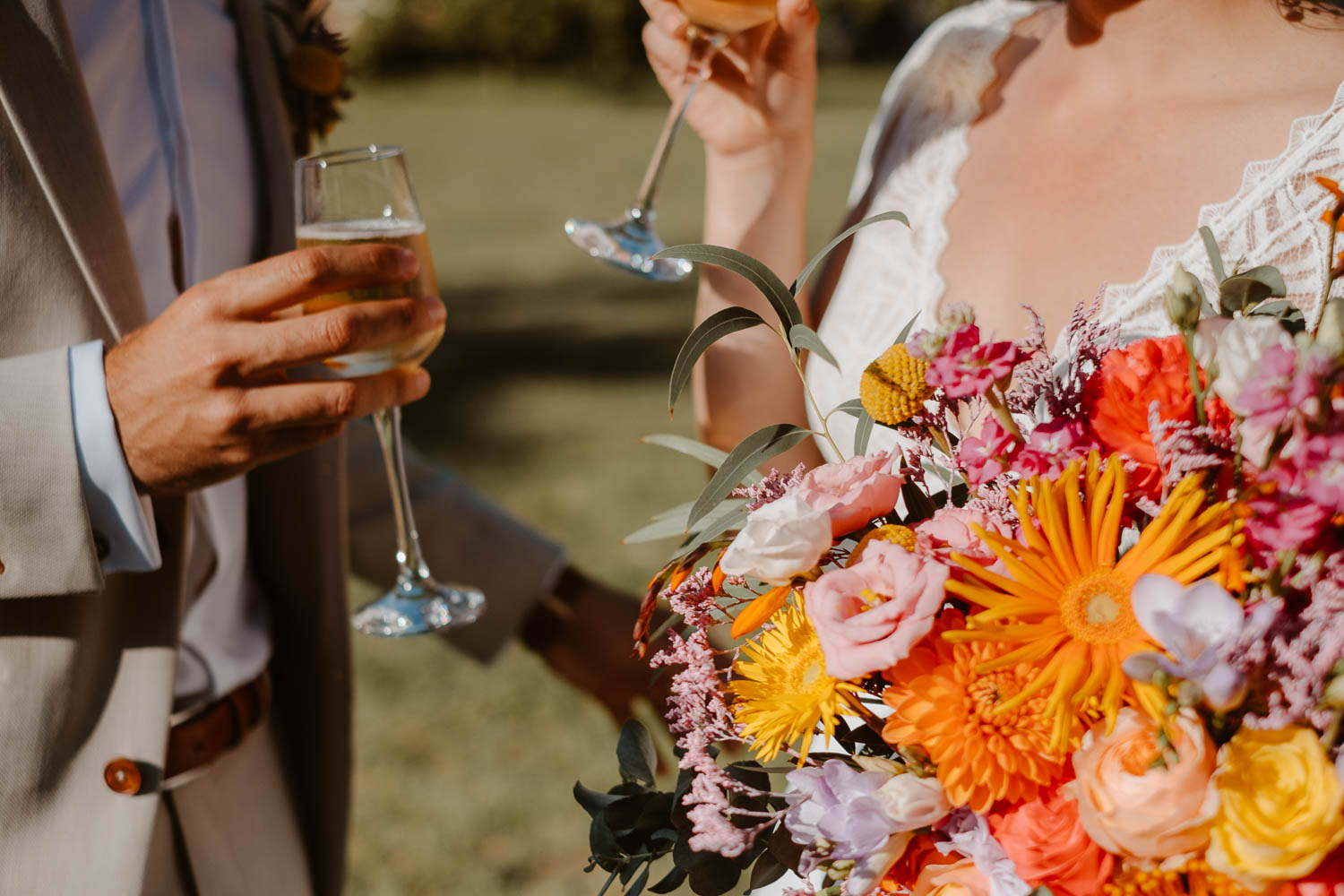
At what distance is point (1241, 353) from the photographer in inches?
25.1

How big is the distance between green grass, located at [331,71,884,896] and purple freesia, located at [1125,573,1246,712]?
2766mm

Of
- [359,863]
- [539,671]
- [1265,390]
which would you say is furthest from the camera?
[539,671]

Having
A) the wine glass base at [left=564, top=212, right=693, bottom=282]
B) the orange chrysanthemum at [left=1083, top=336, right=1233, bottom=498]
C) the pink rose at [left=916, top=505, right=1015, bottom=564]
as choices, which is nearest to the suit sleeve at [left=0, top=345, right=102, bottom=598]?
the wine glass base at [left=564, top=212, right=693, bottom=282]

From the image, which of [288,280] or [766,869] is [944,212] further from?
[766,869]

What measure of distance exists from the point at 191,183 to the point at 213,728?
32.6 inches

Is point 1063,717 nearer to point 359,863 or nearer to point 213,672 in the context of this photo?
point 213,672

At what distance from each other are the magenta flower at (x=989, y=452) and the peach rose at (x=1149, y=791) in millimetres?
180

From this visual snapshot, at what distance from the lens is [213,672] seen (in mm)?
1661

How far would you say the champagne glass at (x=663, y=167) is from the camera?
4.59 ft

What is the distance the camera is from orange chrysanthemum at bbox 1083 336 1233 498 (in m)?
0.71

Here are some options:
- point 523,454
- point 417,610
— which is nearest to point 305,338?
point 417,610

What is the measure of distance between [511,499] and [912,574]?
5137 millimetres

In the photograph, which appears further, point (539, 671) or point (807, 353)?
point (539, 671)

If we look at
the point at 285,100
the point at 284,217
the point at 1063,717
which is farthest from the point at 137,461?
the point at 1063,717
